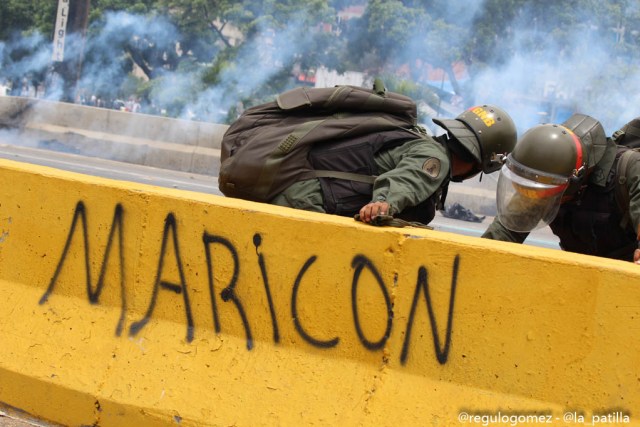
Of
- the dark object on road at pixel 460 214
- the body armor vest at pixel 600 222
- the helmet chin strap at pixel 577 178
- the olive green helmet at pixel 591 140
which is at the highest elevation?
the olive green helmet at pixel 591 140

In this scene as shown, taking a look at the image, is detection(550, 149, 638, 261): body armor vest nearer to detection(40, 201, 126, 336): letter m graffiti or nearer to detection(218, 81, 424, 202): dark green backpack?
detection(218, 81, 424, 202): dark green backpack

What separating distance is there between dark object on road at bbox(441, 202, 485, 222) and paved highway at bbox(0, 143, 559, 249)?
0.11 metres

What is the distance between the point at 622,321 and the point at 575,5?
22331 millimetres

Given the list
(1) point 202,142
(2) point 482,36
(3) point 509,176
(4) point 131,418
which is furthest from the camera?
(2) point 482,36

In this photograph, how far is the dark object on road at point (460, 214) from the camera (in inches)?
496

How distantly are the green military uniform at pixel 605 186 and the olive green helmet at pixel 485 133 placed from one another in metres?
0.31

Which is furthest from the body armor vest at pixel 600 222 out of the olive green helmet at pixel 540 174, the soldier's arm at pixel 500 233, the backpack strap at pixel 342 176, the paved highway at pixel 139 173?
the paved highway at pixel 139 173

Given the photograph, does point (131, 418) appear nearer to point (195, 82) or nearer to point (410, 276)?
point (410, 276)

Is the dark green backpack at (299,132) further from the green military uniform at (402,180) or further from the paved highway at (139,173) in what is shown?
the paved highway at (139,173)

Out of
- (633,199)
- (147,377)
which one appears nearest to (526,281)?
(633,199)

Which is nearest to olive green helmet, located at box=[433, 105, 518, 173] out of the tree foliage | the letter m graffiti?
the letter m graffiti

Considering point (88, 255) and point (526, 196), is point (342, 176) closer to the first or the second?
point (526, 196)

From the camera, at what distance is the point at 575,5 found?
23625 millimetres

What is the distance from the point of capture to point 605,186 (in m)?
3.92
